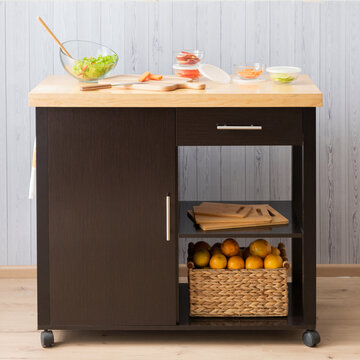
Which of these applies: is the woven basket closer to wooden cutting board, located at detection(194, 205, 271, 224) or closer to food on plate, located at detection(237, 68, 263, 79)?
wooden cutting board, located at detection(194, 205, 271, 224)

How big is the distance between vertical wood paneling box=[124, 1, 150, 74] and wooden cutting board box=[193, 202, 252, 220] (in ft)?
2.43

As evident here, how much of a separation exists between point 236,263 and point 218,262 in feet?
0.22

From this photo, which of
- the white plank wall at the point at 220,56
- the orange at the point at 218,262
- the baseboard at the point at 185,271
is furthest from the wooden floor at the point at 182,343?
the white plank wall at the point at 220,56

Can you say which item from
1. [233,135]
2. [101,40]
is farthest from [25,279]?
[233,135]

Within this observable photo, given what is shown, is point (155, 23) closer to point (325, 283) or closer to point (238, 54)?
point (238, 54)

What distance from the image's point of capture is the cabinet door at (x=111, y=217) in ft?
9.53

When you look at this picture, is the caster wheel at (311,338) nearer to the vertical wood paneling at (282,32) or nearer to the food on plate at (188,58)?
the vertical wood paneling at (282,32)

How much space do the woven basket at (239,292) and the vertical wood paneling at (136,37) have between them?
1.04 metres

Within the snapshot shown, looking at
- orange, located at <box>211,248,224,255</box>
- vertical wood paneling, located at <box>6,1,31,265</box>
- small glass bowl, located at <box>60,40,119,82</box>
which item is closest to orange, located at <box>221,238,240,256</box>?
orange, located at <box>211,248,224,255</box>

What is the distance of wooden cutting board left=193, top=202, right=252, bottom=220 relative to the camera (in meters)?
3.10

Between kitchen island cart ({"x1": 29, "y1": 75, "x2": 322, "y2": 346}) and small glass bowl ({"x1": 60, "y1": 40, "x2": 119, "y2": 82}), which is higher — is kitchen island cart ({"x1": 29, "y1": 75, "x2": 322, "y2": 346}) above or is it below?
below

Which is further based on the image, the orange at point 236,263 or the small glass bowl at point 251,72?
the small glass bowl at point 251,72

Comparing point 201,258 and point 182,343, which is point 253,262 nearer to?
point 201,258

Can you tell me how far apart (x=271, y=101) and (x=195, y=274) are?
0.70m
